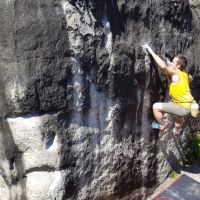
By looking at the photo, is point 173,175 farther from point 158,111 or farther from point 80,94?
point 80,94

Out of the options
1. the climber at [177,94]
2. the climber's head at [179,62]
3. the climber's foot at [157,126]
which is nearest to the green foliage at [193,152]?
the climber's foot at [157,126]

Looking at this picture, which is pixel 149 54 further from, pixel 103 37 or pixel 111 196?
pixel 111 196

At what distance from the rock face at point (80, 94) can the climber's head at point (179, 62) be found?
0.13 meters

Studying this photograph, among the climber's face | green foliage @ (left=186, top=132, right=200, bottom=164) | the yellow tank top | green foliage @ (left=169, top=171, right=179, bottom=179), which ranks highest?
the climber's face

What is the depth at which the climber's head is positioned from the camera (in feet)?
17.0

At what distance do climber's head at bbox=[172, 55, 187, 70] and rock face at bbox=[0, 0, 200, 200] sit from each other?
131 mm

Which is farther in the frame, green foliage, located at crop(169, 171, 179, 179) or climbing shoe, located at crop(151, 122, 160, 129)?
green foliage, located at crop(169, 171, 179, 179)

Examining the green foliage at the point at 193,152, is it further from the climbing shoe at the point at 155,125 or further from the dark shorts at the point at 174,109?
the dark shorts at the point at 174,109

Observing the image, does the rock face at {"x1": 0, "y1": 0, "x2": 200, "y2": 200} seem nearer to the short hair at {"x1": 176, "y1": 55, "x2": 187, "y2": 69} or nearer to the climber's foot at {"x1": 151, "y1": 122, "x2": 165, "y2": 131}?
the climber's foot at {"x1": 151, "y1": 122, "x2": 165, "y2": 131}

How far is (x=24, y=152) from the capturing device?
13.9ft

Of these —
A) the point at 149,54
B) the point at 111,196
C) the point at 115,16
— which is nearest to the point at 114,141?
the point at 111,196

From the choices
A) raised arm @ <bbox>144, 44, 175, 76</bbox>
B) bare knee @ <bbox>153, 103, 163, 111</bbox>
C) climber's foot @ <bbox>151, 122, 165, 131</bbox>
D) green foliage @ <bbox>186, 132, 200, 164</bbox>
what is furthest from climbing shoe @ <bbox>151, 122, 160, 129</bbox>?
green foliage @ <bbox>186, 132, 200, 164</bbox>

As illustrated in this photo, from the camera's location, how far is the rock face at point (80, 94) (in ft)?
12.7

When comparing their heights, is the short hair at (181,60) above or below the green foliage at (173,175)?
above
